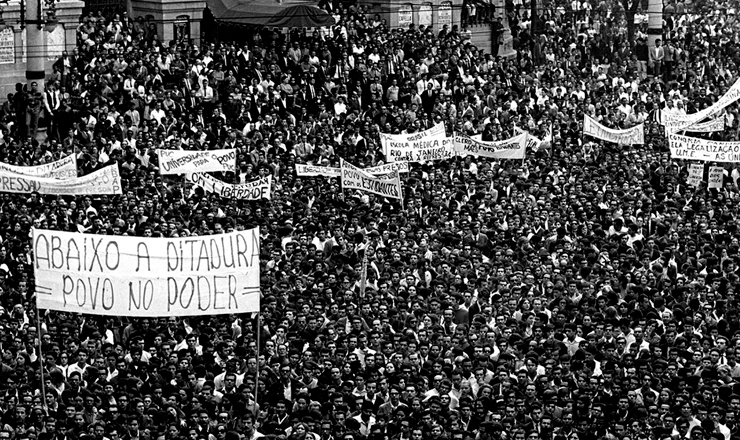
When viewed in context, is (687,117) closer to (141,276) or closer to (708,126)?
(708,126)

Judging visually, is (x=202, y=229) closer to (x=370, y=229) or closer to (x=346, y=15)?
(x=370, y=229)

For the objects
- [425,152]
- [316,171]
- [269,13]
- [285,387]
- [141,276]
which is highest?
[269,13]

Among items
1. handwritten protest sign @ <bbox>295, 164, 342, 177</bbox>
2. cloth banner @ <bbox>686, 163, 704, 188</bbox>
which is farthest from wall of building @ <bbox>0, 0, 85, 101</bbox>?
cloth banner @ <bbox>686, 163, 704, 188</bbox>

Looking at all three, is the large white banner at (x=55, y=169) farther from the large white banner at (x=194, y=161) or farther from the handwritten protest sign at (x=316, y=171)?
the handwritten protest sign at (x=316, y=171)

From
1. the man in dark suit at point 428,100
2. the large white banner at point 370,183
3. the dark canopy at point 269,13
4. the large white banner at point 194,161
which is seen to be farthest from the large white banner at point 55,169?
the dark canopy at point 269,13

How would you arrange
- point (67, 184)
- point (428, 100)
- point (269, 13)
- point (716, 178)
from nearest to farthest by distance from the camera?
point (67, 184) → point (716, 178) → point (428, 100) → point (269, 13)

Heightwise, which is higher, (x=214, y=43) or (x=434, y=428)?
(x=214, y=43)

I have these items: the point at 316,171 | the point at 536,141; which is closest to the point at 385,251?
the point at 316,171

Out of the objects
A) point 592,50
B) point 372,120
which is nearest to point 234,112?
point 372,120
